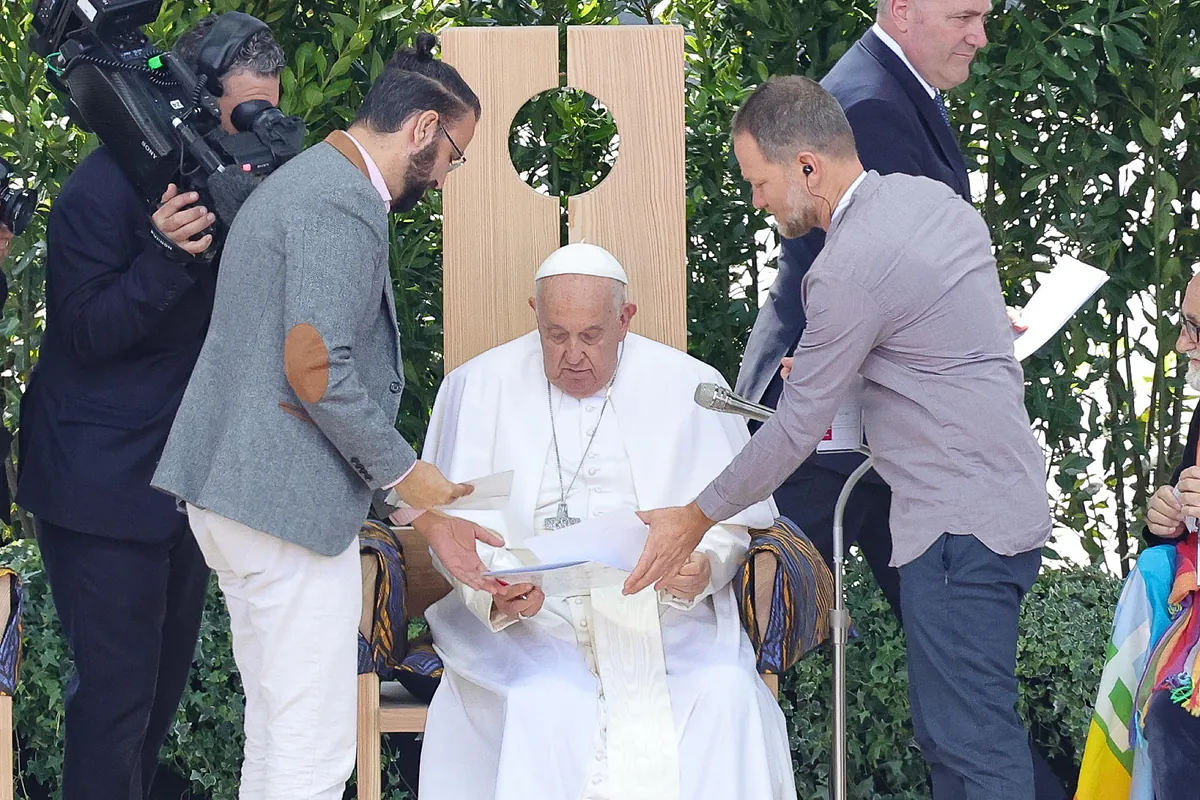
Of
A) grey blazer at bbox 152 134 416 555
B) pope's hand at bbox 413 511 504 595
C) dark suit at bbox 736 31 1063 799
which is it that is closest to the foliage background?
dark suit at bbox 736 31 1063 799

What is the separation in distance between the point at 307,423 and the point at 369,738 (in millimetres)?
980

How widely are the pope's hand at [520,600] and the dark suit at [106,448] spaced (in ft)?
2.33

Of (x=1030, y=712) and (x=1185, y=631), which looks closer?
(x=1185, y=631)

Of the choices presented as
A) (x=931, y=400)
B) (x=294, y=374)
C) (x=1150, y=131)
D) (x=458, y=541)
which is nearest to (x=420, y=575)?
(x=458, y=541)

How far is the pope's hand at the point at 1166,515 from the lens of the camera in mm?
3754

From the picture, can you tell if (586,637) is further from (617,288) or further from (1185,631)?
(1185,631)

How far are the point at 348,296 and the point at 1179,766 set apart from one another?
190cm

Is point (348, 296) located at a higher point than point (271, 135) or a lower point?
lower

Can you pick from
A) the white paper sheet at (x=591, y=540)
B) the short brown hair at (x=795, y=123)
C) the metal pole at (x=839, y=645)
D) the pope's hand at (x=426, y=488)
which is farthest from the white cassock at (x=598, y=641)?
the short brown hair at (x=795, y=123)

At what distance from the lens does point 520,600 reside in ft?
12.6

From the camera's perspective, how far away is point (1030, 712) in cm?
485

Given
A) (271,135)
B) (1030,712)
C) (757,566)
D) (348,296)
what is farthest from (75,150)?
(1030,712)

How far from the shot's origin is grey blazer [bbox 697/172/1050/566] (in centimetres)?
332

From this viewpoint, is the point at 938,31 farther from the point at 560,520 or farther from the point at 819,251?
the point at 560,520
